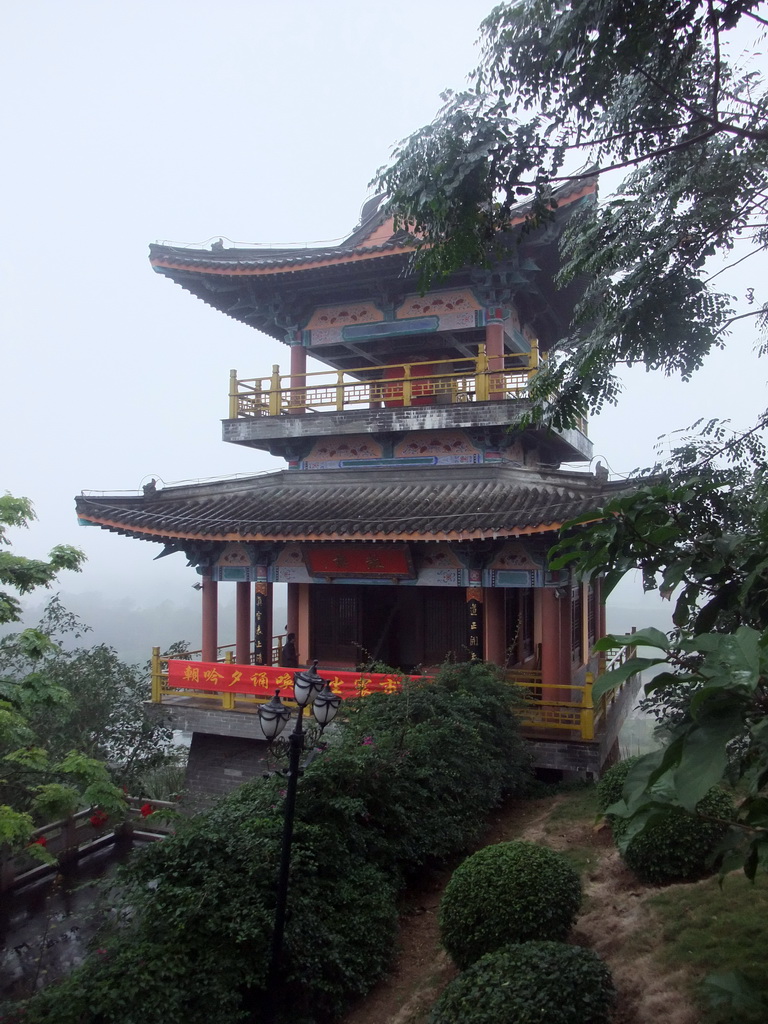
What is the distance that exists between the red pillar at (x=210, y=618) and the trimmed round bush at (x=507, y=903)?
816 centimetres

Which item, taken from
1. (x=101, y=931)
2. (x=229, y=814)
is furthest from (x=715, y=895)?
(x=101, y=931)

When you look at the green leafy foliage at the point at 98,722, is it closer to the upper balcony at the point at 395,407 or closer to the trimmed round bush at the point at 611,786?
the upper balcony at the point at 395,407

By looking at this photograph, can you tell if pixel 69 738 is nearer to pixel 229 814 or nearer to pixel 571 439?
pixel 229 814

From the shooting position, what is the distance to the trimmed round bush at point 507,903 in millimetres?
5160

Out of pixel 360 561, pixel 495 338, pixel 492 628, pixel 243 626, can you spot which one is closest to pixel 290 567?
pixel 360 561

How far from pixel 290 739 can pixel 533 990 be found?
7.22ft

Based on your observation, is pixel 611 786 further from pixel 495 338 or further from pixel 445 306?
pixel 445 306

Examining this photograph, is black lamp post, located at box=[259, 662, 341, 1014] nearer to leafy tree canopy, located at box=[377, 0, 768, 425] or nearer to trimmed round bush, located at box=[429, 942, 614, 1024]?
trimmed round bush, located at box=[429, 942, 614, 1024]

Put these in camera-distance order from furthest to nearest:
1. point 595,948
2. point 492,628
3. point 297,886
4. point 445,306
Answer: point 445,306
point 492,628
point 297,886
point 595,948

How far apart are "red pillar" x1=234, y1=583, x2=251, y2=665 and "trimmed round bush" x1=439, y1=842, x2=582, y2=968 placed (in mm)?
8115

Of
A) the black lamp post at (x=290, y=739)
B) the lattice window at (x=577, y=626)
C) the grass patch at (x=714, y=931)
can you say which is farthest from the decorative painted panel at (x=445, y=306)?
the grass patch at (x=714, y=931)

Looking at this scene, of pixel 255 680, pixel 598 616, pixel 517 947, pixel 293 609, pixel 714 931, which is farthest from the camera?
pixel 598 616

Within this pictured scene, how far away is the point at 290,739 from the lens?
17.2 feet

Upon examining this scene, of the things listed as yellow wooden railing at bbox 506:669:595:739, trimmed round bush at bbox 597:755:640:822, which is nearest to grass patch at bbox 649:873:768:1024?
Answer: trimmed round bush at bbox 597:755:640:822
